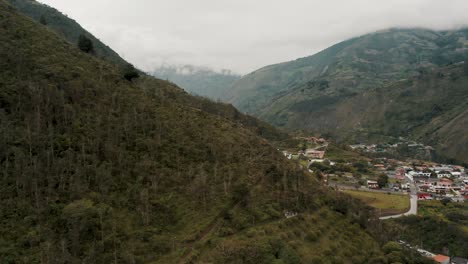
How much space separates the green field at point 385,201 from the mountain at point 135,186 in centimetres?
3709

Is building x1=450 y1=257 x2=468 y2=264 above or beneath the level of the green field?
beneath

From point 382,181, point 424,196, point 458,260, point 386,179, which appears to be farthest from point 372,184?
point 458,260

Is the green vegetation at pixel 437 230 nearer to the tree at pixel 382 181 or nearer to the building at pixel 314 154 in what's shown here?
the tree at pixel 382 181

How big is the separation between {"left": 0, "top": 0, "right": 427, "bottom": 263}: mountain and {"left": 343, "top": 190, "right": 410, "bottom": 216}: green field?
3709cm

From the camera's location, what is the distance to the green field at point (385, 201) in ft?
286

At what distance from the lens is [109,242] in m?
31.8

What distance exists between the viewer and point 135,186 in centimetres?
3906

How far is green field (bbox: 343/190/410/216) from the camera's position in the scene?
8730cm

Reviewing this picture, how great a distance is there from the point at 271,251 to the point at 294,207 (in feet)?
32.4

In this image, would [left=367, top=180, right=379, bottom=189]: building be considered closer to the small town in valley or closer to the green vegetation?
the small town in valley

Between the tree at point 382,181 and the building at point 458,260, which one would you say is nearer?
the building at point 458,260

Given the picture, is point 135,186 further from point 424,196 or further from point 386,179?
point 424,196

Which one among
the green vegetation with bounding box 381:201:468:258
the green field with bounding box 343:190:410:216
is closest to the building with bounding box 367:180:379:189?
the green field with bounding box 343:190:410:216

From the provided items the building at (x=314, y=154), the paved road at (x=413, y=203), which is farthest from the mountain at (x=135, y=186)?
the building at (x=314, y=154)
